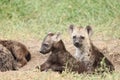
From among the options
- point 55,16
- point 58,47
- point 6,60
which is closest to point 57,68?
point 58,47

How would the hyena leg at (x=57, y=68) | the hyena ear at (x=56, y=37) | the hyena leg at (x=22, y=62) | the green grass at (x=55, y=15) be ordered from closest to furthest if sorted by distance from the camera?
the hyena leg at (x=57, y=68) → the hyena ear at (x=56, y=37) → the hyena leg at (x=22, y=62) → the green grass at (x=55, y=15)

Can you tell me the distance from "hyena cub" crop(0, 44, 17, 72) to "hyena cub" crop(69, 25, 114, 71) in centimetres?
111

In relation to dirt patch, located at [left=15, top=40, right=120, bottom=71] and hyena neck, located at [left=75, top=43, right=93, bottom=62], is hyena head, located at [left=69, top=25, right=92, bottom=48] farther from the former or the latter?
dirt patch, located at [left=15, top=40, right=120, bottom=71]

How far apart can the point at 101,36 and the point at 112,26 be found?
3.15 feet

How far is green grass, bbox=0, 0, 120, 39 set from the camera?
13344 mm

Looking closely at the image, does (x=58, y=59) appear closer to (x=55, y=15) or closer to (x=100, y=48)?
(x=100, y=48)

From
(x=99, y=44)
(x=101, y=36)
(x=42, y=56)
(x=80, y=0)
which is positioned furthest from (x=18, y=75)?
(x=80, y=0)

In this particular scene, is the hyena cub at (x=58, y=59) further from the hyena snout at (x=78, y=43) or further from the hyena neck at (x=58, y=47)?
the hyena snout at (x=78, y=43)

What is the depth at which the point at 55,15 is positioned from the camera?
14.2 meters

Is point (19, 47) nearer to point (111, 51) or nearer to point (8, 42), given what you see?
point (8, 42)

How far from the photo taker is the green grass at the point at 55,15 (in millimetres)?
13344

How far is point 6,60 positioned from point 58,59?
891 millimetres

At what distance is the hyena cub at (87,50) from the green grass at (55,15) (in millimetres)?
2977

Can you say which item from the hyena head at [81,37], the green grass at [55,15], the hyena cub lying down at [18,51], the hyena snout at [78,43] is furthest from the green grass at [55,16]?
the hyena snout at [78,43]
